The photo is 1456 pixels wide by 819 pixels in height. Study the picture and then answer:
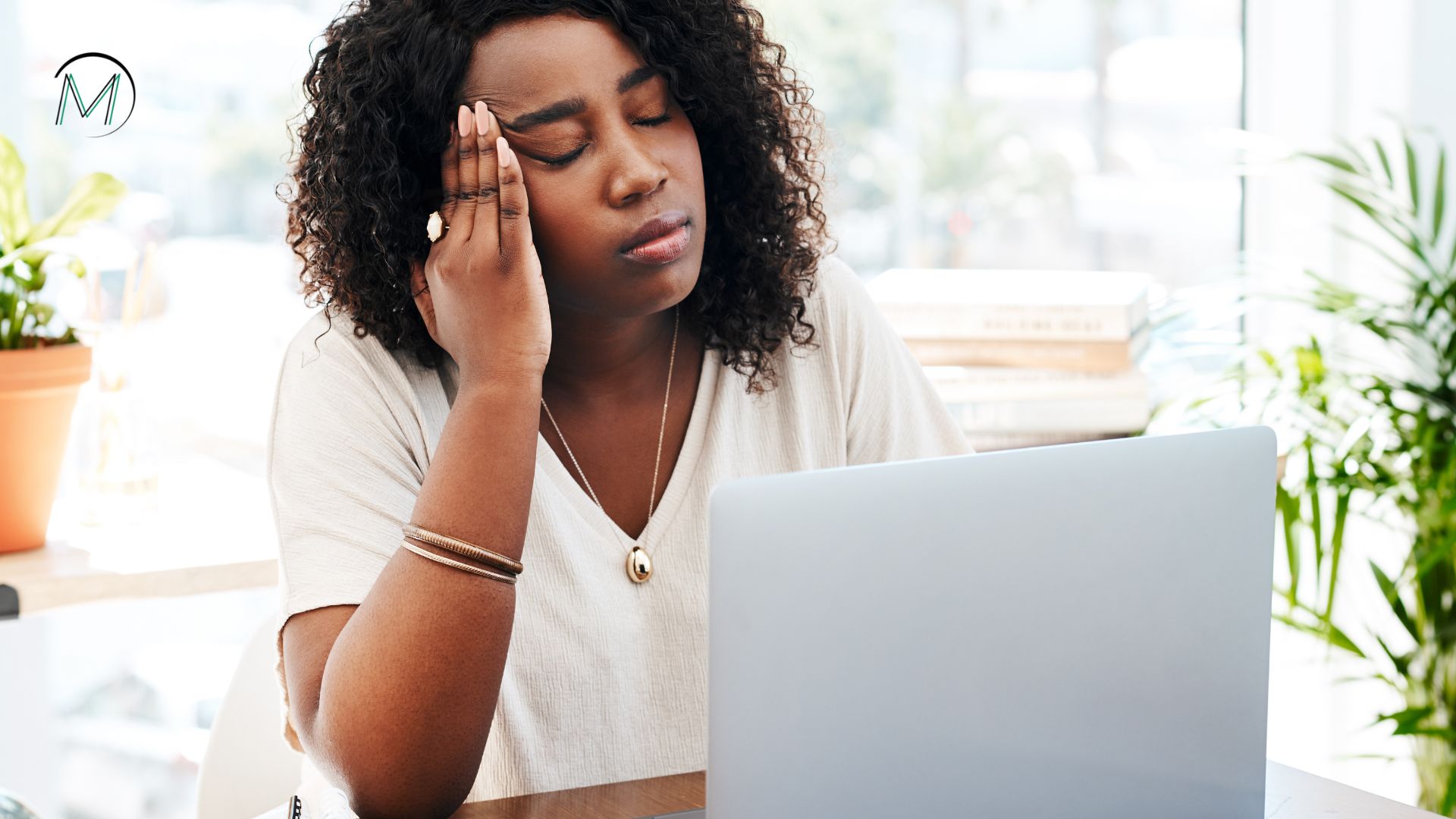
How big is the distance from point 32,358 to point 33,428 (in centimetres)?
9

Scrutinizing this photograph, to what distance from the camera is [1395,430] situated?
2.18 meters

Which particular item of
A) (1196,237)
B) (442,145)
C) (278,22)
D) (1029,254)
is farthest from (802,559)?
(1196,237)

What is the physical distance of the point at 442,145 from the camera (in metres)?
1.15

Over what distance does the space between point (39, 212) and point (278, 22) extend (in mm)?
452

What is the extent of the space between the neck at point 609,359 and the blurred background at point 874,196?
0.58 meters

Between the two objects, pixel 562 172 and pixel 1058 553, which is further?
pixel 562 172

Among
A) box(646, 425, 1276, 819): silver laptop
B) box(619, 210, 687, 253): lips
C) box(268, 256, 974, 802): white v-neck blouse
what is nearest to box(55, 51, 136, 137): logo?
box(268, 256, 974, 802): white v-neck blouse

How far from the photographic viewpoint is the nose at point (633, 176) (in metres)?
1.09

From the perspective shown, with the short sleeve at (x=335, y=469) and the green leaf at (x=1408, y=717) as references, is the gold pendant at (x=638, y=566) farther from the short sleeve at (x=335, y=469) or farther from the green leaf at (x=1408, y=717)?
the green leaf at (x=1408, y=717)

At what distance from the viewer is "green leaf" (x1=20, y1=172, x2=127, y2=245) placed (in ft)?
5.06

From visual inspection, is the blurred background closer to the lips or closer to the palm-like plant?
the palm-like plant

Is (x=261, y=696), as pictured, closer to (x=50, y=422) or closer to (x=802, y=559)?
(x=50, y=422)

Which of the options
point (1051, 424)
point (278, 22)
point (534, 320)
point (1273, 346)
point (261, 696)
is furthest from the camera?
point (1273, 346)

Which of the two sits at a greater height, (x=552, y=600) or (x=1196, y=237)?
(x=1196, y=237)
